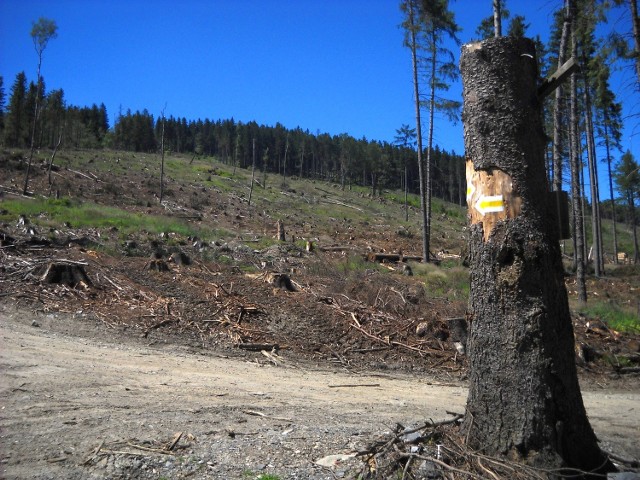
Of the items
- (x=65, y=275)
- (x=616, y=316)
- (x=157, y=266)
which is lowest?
(x=616, y=316)

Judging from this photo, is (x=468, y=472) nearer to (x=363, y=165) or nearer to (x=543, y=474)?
(x=543, y=474)

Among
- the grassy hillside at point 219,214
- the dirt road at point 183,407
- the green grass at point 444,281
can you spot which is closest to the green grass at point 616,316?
the grassy hillside at point 219,214

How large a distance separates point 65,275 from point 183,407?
649 centimetres

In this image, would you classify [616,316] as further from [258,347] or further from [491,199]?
[491,199]

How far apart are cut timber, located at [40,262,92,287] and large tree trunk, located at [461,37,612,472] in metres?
9.14

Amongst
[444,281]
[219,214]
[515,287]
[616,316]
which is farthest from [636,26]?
[219,214]

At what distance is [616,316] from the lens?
44.2ft

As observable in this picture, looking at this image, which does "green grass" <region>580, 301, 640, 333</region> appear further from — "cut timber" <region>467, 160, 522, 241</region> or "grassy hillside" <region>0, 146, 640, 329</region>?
"cut timber" <region>467, 160, 522, 241</region>

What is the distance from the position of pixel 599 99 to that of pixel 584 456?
2427 cm

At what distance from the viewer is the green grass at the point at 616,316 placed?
12484 millimetres

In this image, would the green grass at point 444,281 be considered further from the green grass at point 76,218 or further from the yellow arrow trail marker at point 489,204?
the yellow arrow trail marker at point 489,204

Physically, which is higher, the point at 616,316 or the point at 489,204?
the point at 489,204

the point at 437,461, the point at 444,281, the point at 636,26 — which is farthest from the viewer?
the point at 444,281

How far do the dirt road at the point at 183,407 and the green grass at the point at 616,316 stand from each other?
3854 mm
